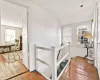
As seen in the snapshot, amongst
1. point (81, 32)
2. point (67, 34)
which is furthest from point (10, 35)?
point (81, 32)

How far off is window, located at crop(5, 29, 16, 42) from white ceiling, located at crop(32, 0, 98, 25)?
5025 millimetres

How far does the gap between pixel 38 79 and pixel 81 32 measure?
3142 mm

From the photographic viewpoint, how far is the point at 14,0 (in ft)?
6.31

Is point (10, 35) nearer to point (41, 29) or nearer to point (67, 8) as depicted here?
point (41, 29)

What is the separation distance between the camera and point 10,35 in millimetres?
6520

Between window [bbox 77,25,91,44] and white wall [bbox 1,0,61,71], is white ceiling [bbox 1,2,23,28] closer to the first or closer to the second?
white wall [bbox 1,0,61,71]

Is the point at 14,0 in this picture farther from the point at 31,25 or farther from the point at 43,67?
the point at 43,67

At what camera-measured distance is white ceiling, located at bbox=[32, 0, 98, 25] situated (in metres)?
2.49

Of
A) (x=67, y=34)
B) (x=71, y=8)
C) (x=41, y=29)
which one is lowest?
(x=67, y=34)

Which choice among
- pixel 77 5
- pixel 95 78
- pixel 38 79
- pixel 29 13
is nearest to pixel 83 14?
pixel 77 5

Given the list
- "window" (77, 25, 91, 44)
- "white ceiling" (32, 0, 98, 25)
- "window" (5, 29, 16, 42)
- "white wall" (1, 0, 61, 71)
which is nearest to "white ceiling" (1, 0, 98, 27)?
"white ceiling" (32, 0, 98, 25)

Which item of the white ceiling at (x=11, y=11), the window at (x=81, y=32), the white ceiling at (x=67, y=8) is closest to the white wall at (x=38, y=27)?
the white ceiling at (x=67, y=8)

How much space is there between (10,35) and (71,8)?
19.7ft

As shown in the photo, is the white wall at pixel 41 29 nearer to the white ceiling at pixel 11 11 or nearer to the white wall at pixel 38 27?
the white wall at pixel 38 27
